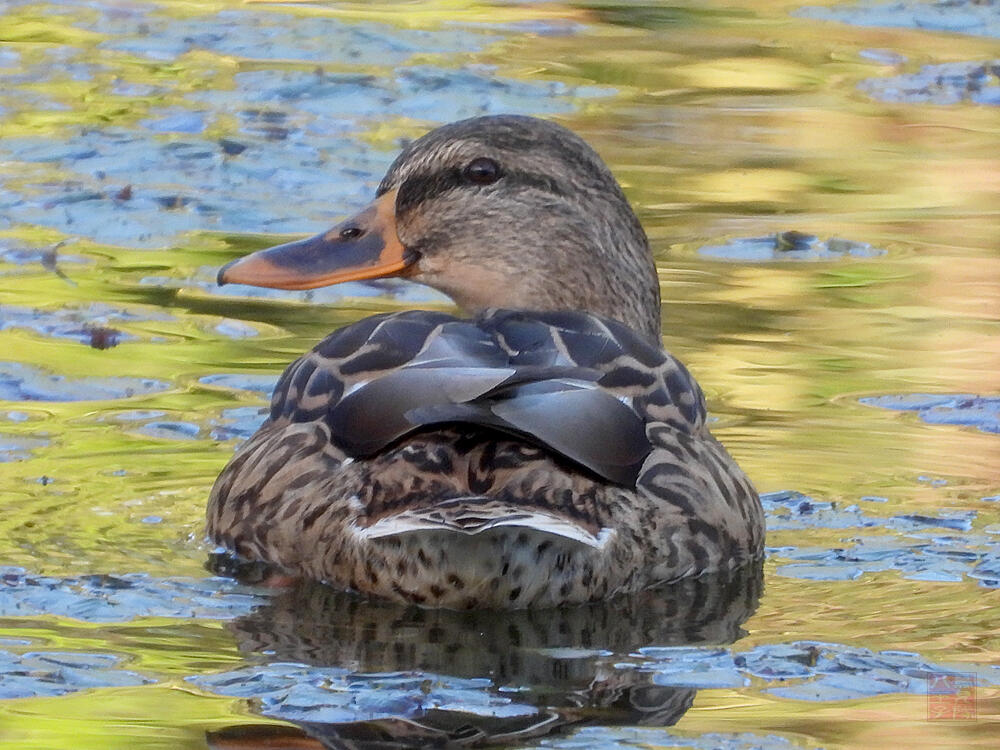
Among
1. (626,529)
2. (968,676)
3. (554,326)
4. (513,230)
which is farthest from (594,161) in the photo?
(968,676)

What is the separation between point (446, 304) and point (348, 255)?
6.77 feet

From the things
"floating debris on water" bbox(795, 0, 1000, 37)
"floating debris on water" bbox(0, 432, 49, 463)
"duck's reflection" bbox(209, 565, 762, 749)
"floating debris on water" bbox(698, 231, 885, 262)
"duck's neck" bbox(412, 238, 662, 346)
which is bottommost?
"floating debris on water" bbox(698, 231, 885, 262)

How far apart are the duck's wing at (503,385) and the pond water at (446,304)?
1.50ft

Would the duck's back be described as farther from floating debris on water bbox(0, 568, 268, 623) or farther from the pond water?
floating debris on water bbox(0, 568, 268, 623)

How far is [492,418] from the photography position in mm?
5766

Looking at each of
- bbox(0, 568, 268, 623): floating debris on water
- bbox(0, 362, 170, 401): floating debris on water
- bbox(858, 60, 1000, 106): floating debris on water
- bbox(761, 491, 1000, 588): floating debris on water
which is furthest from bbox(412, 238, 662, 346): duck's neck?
bbox(858, 60, 1000, 106): floating debris on water

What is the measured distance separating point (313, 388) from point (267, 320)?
8.90 feet

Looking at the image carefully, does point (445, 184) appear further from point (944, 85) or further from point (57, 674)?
point (944, 85)

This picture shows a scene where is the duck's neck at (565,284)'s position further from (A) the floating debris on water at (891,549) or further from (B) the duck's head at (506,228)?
(A) the floating debris on water at (891,549)

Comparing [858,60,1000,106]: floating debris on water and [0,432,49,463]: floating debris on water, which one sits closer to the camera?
[0,432,49,463]: floating debris on water

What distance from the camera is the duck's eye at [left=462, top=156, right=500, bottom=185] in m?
7.82

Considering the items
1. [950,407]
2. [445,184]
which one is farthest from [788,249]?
[445,184]

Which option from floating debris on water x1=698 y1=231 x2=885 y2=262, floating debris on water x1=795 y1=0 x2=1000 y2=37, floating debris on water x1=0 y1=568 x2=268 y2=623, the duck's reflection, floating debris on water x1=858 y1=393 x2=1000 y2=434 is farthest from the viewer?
floating debris on water x1=795 y1=0 x2=1000 y2=37

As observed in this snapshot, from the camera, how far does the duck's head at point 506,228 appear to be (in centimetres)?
781
